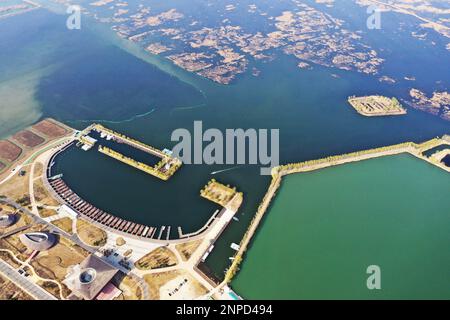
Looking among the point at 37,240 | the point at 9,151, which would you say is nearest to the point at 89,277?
the point at 37,240

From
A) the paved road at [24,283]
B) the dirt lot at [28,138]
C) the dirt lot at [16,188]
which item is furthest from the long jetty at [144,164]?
the paved road at [24,283]

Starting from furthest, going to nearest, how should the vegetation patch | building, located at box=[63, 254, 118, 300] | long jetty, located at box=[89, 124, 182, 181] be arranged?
1. long jetty, located at box=[89, 124, 182, 181]
2. the vegetation patch
3. building, located at box=[63, 254, 118, 300]

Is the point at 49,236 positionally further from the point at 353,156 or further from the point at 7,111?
the point at 353,156

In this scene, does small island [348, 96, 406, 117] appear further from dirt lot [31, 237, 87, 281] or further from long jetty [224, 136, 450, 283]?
dirt lot [31, 237, 87, 281]

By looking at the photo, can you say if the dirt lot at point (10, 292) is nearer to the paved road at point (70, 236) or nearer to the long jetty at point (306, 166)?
the paved road at point (70, 236)

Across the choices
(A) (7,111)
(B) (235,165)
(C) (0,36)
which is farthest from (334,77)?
(C) (0,36)

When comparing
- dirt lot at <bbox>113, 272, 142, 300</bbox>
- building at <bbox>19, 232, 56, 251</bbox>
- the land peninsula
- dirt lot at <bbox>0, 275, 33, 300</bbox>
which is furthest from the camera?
building at <bbox>19, 232, 56, 251</bbox>

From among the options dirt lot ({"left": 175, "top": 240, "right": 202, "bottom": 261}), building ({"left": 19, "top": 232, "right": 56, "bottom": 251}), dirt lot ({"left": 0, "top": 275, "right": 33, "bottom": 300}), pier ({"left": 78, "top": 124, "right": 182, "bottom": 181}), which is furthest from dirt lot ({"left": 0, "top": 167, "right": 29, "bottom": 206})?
dirt lot ({"left": 175, "top": 240, "right": 202, "bottom": 261})
